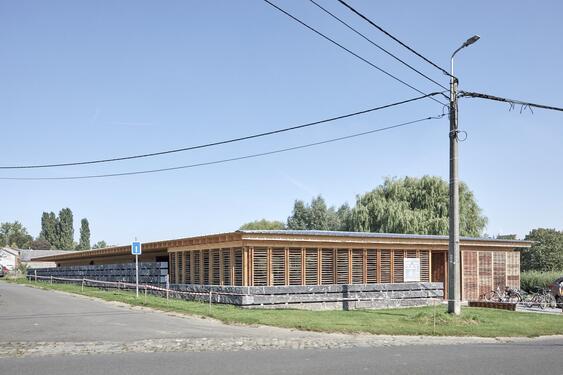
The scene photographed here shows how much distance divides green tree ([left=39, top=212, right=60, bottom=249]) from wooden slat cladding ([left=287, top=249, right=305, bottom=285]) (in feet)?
430

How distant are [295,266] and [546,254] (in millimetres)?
55078

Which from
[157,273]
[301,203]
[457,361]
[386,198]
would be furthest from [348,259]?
[301,203]

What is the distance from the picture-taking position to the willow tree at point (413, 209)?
5003 centimetres

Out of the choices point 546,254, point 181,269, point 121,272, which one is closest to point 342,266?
point 181,269

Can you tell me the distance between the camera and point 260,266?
23594mm

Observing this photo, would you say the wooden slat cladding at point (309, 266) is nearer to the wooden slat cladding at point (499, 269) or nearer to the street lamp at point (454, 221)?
the wooden slat cladding at point (499, 269)

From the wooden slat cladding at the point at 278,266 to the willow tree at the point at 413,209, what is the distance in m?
27.5

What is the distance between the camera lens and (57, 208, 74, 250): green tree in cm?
14304

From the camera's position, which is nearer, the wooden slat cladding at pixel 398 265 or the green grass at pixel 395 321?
the green grass at pixel 395 321

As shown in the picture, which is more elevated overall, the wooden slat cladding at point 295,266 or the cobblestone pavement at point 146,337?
the wooden slat cladding at point 295,266

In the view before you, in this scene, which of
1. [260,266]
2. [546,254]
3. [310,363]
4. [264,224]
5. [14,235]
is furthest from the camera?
[14,235]

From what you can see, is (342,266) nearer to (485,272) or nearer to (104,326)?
(485,272)

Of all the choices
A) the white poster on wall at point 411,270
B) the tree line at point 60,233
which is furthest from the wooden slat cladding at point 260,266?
the tree line at point 60,233

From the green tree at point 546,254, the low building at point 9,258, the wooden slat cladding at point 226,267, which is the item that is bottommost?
the low building at point 9,258
